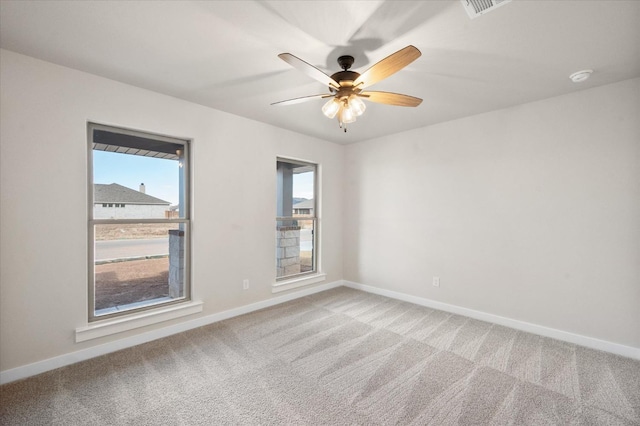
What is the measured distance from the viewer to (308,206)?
14.8 ft

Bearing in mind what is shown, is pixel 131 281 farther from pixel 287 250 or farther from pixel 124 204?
pixel 287 250

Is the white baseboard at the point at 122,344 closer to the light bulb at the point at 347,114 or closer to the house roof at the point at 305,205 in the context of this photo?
the house roof at the point at 305,205

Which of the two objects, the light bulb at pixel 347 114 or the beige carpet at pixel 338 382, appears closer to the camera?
the beige carpet at pixel 338 382

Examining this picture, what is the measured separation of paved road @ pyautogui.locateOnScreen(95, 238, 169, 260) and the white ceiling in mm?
1515

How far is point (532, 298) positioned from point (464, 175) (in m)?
1.54

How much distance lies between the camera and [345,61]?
2.11 metres


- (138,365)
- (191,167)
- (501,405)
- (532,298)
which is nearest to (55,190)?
(191,167)

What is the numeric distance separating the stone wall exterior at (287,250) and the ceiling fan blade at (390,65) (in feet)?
8.42

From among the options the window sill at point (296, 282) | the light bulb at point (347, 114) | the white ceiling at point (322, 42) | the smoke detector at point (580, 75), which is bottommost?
the window sill at point (296, 282)

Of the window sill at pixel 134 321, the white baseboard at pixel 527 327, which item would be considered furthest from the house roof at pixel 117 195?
the white baseboard at pixel 527 327

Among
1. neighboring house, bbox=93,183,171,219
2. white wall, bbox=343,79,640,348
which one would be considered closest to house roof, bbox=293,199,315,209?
white wall, bbox=343,79,640,348

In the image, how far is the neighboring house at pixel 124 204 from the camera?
259cm

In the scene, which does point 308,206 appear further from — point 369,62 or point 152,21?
point 152,21

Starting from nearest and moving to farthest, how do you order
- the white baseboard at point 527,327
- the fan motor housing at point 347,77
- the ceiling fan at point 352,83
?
the ceiling fan at point 352,83
the fan motor housing at point 347,77
the white baseboard at point 527,327
